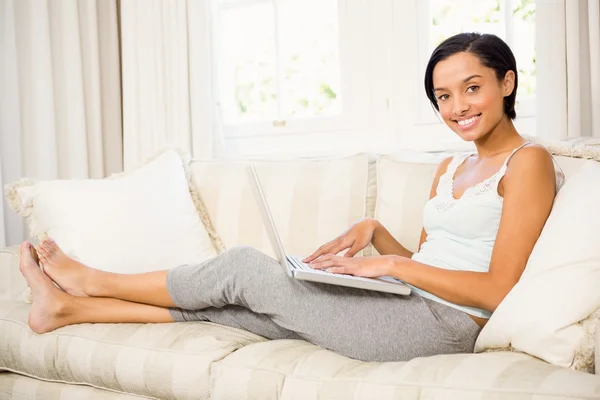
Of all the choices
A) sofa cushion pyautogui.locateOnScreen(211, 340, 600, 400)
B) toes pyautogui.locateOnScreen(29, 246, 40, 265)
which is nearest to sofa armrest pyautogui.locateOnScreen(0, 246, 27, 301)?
toes pyautogui.locateOnScreen(29, 246, 40, 265)

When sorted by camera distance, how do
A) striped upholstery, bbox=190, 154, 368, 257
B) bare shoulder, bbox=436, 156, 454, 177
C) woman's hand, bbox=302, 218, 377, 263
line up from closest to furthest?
woman's hand, bbox=302, 218, 377, 263, bare shoulder, bbox=436, 156, 454, 177, striped upholstery, bbox=190, 154, 368, 257

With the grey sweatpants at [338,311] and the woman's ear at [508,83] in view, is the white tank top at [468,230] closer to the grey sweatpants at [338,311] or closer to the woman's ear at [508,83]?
the grey sweatpants at [338,311]

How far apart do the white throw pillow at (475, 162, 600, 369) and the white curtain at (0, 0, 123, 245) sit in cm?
246

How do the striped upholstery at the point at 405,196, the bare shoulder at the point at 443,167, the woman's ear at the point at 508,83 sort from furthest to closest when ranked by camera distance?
1. the striped upholstery at the point at 405,196
2. the bare shoulder at the point at 443,167
3. the woman's ear at the point at 508,83

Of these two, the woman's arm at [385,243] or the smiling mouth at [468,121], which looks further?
the woman's arm at [385,243]

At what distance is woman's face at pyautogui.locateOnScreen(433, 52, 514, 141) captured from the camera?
1.64 meters

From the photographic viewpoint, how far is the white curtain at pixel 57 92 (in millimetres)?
3188

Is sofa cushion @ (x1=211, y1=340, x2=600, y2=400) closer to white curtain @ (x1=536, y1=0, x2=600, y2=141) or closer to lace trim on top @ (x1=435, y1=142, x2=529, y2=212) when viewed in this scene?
lace trim on top @ (x1=435, y1=142, x2=529, y2=212)

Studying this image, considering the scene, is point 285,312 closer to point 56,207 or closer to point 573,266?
point 573,266

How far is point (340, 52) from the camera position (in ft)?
9.84

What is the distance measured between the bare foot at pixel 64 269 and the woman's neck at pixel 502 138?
1.13 m

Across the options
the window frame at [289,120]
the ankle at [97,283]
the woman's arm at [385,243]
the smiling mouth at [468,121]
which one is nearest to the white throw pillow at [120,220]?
the ankle at [97,283]

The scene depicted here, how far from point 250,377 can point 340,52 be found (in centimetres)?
187

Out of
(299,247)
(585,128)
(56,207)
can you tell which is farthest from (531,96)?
(56,207)
